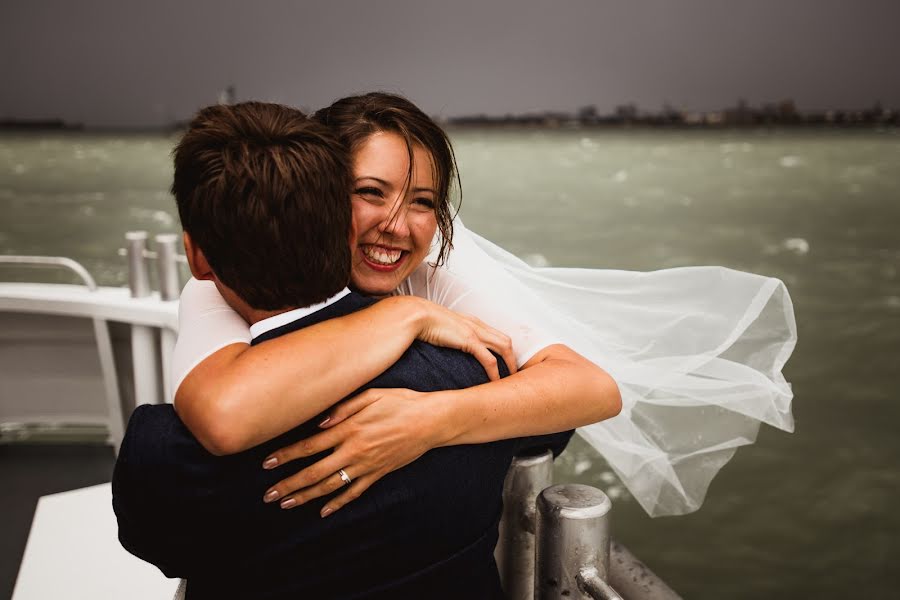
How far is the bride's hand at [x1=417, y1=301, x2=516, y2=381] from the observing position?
3.25 feet

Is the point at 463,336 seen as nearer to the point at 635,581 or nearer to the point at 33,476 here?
the point at 635,581

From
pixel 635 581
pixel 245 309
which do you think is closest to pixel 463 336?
pixel 245 309

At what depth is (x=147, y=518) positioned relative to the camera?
0.85 metres

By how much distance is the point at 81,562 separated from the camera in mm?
2137

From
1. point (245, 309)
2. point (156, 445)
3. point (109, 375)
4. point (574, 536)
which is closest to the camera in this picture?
point (156, 445)

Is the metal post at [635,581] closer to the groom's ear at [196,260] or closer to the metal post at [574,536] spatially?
the metal post at [574,536]

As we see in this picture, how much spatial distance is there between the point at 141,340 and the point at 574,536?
9.05 feet

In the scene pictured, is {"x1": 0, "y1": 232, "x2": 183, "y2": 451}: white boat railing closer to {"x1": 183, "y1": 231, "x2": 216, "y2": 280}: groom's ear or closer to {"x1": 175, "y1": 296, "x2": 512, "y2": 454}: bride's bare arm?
{"x1": 183, "y1": 231, "x2": 216, "y2": 280}: groom's ear

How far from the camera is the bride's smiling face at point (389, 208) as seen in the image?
4.15ft

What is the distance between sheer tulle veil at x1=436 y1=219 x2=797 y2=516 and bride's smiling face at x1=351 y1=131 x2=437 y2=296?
317 millimetres

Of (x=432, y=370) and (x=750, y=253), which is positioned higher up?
(x=432, y=370)

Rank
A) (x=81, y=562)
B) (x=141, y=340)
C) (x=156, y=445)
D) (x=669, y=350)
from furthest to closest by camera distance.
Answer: (x=141, y=340)
(x=81, y=562)
(x=669, y=350)
(x=156, y=445)

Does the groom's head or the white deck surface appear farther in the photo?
the white deck surface

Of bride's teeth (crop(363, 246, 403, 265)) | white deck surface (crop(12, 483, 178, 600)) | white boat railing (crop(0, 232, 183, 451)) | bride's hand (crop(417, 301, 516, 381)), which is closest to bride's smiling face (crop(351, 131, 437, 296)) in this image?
bride's teeth (crop(363, 246, 403, 265))
